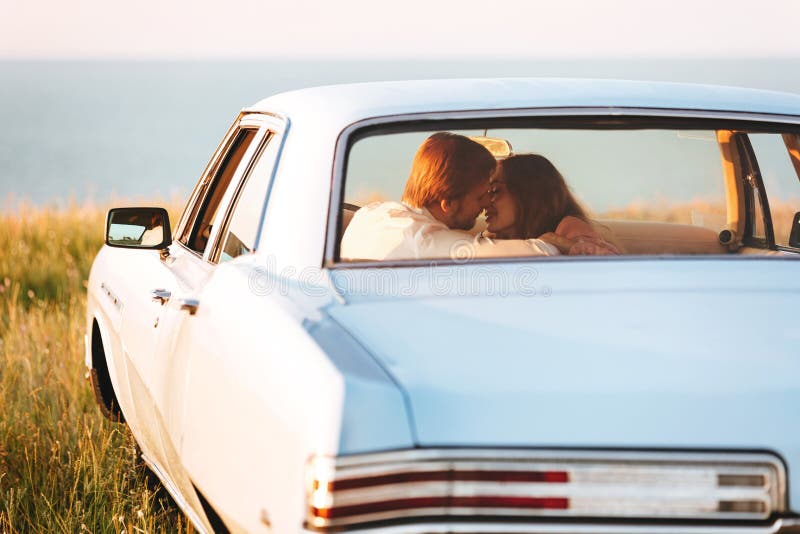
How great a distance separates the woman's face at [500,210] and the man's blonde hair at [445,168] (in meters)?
0.05

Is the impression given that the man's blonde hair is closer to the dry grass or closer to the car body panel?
the car body panel

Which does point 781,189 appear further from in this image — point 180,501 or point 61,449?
point 180,501

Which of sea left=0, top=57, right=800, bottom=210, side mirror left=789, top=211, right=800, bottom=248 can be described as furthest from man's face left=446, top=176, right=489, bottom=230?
sea left=0, top=57, right=800, bottom=210

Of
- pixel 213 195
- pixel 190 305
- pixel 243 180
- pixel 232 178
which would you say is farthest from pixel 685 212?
pixel 190 305

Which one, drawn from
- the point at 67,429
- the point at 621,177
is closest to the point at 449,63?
the point at 621,177

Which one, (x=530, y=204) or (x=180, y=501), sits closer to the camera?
(x=180, y=501)

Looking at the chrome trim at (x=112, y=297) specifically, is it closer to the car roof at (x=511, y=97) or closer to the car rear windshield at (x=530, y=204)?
the car rear windshield at (x=530, y=204)

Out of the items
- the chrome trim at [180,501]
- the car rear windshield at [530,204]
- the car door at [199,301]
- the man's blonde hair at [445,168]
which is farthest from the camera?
the man's blonde hair at [445,168]

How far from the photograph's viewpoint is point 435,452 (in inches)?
83.5

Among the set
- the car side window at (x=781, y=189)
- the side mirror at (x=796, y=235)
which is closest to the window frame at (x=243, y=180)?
the car side window at (x=781, y=189)

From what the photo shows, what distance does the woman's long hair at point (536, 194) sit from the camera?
4129mm

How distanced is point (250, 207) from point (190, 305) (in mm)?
509

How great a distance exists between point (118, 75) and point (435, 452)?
441ft

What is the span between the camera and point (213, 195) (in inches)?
183
